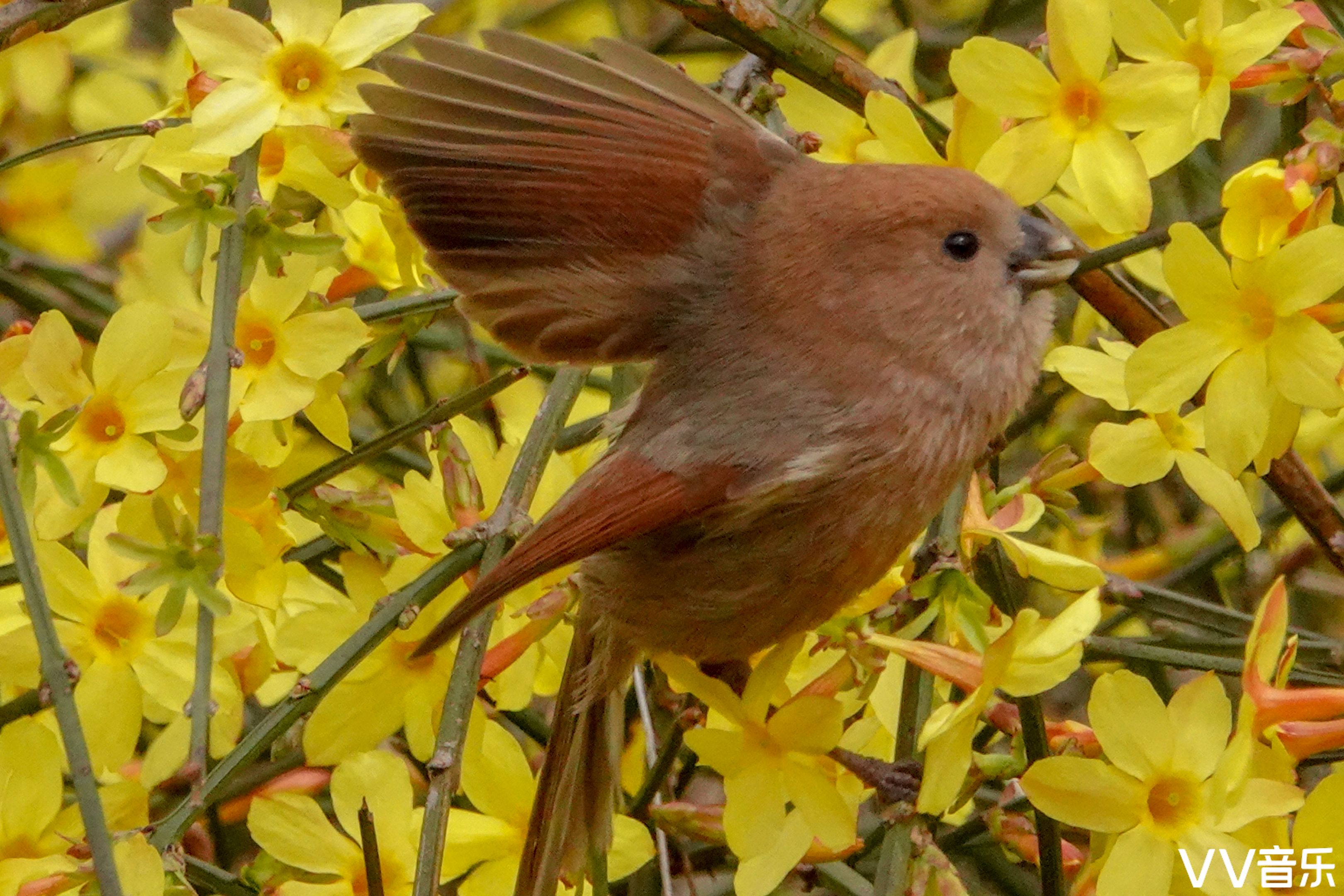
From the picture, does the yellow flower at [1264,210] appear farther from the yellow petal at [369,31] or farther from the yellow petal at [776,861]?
the yellow petal at [369,31]

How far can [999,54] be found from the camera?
5.20ft

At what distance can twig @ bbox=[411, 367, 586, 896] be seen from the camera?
140 centimetres

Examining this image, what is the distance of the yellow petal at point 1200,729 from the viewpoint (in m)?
1.37

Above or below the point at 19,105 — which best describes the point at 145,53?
above

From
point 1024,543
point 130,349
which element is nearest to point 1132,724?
point 1024,543

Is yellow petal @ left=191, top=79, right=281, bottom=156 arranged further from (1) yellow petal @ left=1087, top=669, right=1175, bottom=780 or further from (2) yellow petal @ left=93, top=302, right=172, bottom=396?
(1) yellow petal @ left=1087, top=669, right=1175, bottom=780

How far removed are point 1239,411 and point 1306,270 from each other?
0.13 metres

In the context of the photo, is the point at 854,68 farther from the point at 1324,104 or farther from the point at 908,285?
the point at 1324,104

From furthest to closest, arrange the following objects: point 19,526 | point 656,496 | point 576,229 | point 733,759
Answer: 1. point 576,229
2. point 656,496
3. point 733,759
4. point 19,526

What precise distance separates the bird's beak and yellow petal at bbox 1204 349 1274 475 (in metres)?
0.36

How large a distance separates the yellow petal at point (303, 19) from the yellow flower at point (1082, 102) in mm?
587

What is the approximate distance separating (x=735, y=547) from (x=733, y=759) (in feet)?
0.98

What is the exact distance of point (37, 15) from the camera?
59.2 inches

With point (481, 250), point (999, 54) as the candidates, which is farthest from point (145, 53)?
point (999, 54)
